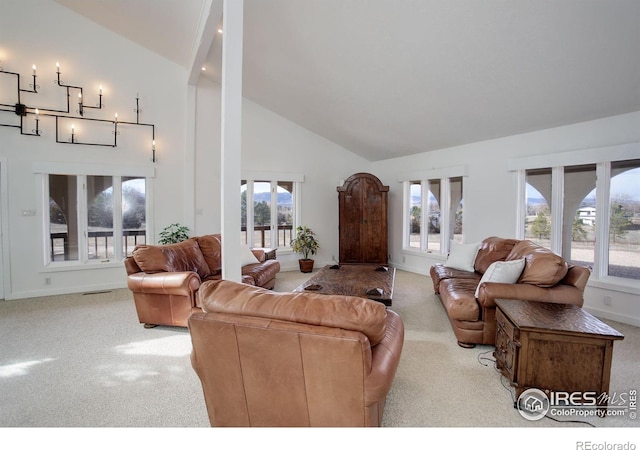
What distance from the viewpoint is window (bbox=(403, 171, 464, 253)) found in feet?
18.0

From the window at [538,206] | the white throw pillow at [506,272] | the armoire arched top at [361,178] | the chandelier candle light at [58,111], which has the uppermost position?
the chandelier candle light at [58,111]

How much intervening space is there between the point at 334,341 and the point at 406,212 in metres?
5.33

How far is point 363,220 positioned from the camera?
5.94 meters

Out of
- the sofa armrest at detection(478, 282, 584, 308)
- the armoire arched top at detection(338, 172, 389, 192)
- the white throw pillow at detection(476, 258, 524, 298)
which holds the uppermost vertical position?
the armoire arched top at detection(338, 172, 389, 192)

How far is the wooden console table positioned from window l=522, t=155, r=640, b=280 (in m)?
2.22

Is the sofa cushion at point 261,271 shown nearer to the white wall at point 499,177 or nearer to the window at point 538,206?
the white wall at point 499,177

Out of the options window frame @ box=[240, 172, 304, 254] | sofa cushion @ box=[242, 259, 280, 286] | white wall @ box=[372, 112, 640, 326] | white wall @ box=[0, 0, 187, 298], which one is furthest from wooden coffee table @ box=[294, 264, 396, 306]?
white wall @ box=[0, 0, 187, 298]

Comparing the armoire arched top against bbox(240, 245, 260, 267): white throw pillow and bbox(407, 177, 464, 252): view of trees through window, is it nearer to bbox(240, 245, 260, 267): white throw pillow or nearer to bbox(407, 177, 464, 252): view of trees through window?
bbox(407, 177, 464, 252): view of trees through window

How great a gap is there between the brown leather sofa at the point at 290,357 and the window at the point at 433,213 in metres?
4.47

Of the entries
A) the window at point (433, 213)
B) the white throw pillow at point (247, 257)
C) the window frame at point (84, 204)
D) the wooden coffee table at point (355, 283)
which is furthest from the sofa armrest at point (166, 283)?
the window at point (433, 213)

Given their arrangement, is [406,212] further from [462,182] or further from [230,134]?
[230,134]

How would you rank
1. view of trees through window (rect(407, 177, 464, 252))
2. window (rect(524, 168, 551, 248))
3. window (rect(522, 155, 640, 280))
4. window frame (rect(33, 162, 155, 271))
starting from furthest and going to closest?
view of trees through window (rect(407, 177, 464, 252))
window frame (rect(33, 162, 155, 271))
window (rect(524, 168, 551, 248))
window (rect(522, 155, 640, 280))

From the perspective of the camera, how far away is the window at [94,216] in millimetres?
4684

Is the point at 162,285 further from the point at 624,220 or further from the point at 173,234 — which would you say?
the point at 624,220
